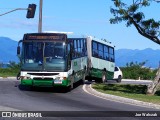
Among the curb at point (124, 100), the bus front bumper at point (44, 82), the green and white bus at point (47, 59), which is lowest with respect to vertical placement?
the curb at point (124, 100)

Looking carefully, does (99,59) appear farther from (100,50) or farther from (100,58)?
(100,50)

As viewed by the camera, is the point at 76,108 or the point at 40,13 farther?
the point at 40,13

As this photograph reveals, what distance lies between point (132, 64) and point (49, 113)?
49268 mm

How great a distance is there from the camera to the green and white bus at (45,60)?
2392 cm

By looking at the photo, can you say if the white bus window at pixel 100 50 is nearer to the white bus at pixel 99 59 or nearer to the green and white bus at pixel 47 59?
the white bus at pixel 99 59

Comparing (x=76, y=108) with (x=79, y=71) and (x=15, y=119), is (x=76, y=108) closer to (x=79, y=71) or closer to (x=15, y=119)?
(x=15, y=119)

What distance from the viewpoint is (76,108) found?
17031mm

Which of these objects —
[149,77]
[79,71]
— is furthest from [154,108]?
[149,77]

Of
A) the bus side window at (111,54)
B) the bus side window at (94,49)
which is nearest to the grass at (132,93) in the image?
the bus side window at (94,49)

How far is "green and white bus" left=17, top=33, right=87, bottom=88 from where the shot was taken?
23922mm

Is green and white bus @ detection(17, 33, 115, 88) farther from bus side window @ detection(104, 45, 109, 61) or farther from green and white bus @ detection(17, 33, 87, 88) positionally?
bus side window @ detection(104, 45, 109, 61)

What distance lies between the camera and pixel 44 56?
24000 millimetres

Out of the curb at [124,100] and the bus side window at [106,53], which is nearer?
the curb at [124,100]

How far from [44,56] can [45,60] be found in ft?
0.70
